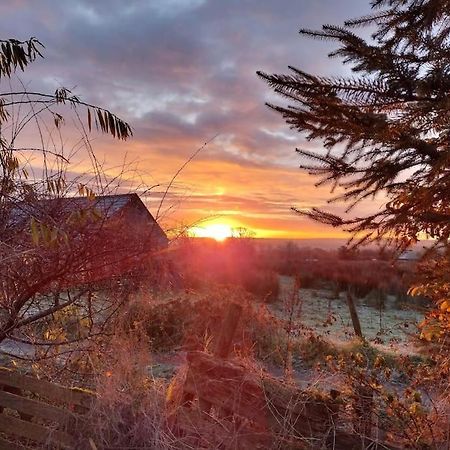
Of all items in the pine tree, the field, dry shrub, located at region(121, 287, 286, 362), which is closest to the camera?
the pine tree

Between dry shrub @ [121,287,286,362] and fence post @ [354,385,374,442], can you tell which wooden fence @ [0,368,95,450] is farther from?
dry shrub @ [121,287,286,362]

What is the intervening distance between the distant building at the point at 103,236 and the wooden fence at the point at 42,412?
1.05m

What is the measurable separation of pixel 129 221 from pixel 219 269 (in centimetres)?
1061

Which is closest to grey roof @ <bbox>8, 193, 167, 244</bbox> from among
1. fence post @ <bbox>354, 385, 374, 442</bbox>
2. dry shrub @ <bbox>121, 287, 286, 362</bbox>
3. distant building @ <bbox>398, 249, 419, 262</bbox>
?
distant building @ <bbox>398, 249, 419, 262</bbox>

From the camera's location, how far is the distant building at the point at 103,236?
4.68m

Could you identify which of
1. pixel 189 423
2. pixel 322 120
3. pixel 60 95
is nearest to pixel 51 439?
pixel 189 423

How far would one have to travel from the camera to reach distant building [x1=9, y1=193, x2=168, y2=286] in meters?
4.68

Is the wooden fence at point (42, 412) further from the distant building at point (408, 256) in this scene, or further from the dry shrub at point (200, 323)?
the dry shrub at point (200, 323)

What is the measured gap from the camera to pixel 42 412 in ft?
14.3

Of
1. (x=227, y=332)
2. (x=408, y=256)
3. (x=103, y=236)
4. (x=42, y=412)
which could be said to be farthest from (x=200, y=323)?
(x=227, y=332)

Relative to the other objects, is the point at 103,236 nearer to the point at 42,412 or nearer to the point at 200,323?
the point at 42,412

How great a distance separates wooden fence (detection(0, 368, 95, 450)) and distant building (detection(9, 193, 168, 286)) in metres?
1.05

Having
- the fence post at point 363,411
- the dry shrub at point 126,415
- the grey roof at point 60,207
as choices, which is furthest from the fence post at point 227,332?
the grey roof at point 60,207

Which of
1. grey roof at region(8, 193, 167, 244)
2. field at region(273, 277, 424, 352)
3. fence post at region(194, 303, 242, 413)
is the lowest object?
field at region(273, 277, 424, 352)
